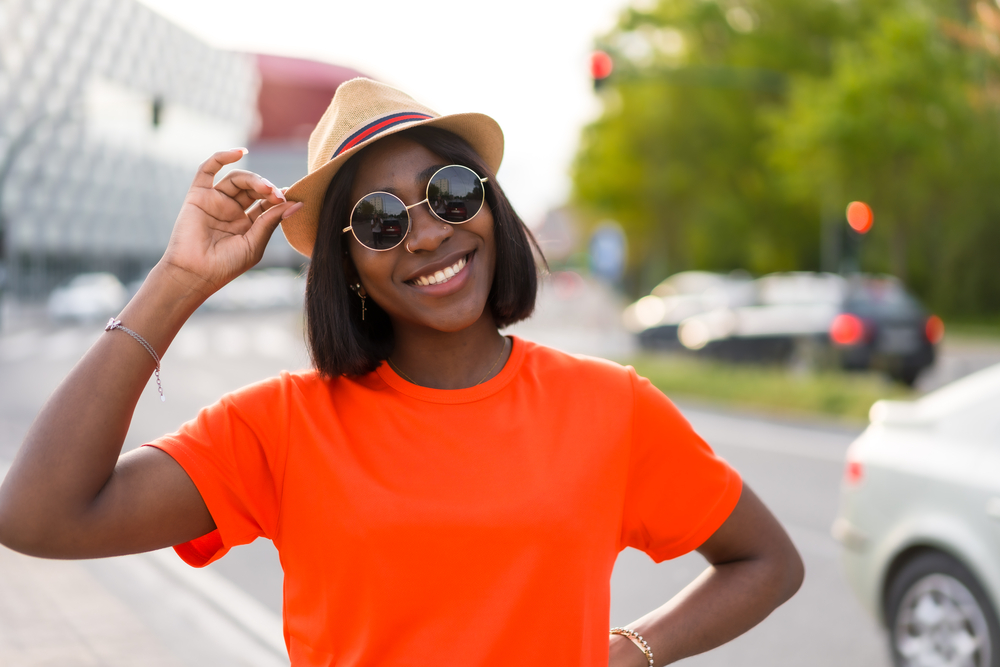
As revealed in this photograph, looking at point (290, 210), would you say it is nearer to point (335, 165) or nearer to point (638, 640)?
point (335, 165)

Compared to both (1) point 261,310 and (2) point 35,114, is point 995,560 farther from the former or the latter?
(1) point 261,310

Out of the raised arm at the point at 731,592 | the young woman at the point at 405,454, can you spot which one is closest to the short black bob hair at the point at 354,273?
the young woman at the point at 405,454

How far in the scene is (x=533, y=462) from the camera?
5.21 feet

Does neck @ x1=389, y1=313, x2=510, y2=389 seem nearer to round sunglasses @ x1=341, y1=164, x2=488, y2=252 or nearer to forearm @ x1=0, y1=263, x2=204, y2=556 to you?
round sunglasses @ x1=341, y1=164, x2=488, y2=252

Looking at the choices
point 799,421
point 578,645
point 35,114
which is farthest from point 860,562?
→ point 35,114

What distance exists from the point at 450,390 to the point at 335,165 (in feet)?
1.47

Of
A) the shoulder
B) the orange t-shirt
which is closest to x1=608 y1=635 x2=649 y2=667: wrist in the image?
the orange t-shirt

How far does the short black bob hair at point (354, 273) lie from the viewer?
5.57 feet

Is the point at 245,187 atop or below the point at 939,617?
atop

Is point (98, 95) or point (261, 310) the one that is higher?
point (98, 95)

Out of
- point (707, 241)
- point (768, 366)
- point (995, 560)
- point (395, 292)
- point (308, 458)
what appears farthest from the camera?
point (707, 241)

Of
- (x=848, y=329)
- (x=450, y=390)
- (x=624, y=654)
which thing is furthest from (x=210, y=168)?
(x=848, y=329)

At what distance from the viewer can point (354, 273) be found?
6.03 ft

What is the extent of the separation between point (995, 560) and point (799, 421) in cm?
865
